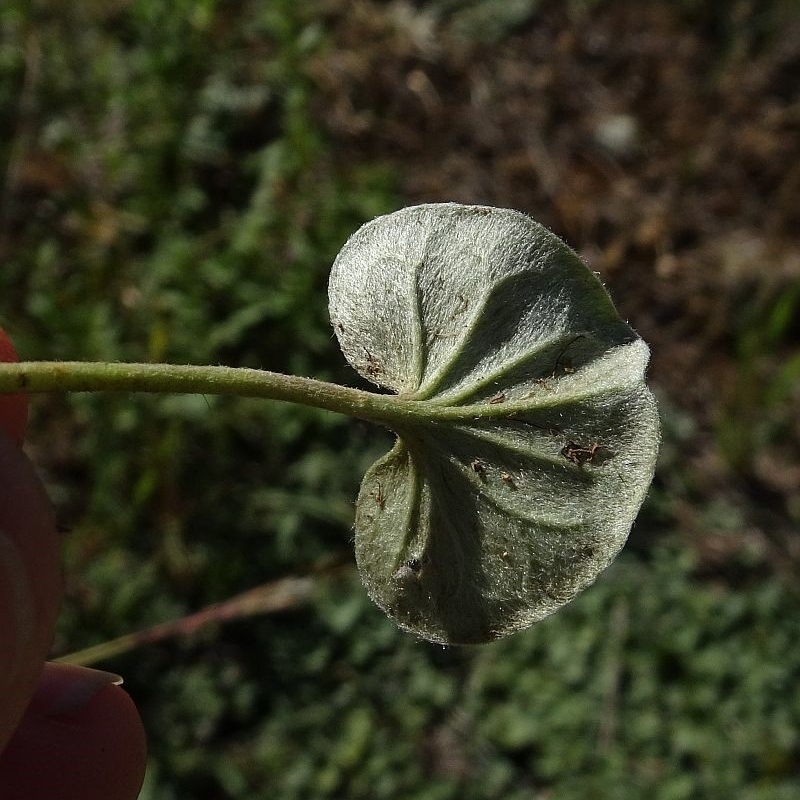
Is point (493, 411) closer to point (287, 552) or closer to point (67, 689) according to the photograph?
point (67, 689)

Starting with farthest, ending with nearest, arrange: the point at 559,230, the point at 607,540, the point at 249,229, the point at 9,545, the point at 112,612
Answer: the point at 559,230 < the point at 249,229 < the point at 112,612 < the point at 607,540 < the point at 9,545

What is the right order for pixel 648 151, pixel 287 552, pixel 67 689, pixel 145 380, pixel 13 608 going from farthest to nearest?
pixel 648 151
pixel 287 552
pixel 67 689
pixel 13 608
pixel 145 380

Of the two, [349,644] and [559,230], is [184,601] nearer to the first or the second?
[349,644]

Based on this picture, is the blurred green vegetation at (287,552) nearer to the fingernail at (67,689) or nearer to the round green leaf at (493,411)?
the fingernail at (67,689)

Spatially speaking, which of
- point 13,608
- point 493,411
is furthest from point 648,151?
point 13,608

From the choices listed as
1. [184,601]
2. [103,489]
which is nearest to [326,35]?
[103,489]

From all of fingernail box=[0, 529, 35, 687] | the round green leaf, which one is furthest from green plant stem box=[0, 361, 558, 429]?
fingernail box=[0, 529, 35, 687]
